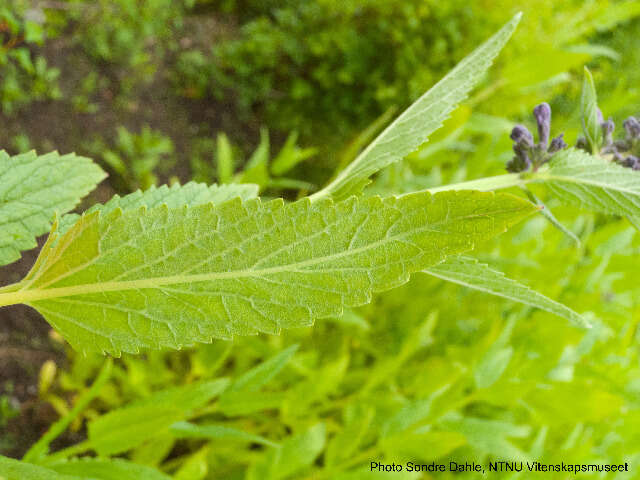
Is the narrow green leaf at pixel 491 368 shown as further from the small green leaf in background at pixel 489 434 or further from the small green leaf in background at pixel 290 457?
the small green leaf in background at pixel 290 457

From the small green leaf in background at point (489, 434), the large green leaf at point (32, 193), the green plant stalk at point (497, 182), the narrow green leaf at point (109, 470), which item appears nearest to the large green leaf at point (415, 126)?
the green plant stalk at point (497, 182)

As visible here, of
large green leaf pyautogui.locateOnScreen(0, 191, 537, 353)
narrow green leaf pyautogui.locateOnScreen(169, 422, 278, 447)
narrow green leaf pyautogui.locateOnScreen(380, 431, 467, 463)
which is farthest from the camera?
narrow green leaf pyautogui.locateOnScreen(380, 431, 467, 463)

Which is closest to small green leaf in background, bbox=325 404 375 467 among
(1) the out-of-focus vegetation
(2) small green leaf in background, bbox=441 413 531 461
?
(1) the out-of-focus vegetation

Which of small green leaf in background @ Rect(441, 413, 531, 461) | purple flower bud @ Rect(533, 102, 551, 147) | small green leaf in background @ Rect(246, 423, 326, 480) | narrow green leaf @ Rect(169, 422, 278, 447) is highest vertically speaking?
purple flower bud @ Rect(533, 102, 551, 147)

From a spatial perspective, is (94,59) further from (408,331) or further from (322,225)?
(322,225)

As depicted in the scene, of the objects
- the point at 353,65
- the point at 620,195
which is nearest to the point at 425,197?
the point at 620,195

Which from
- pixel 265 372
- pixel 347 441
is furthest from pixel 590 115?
pixel 347 441

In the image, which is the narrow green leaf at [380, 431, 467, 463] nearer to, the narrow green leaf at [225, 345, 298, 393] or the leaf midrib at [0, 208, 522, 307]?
the narrow green leaf at [225, 345, 298, 393]
